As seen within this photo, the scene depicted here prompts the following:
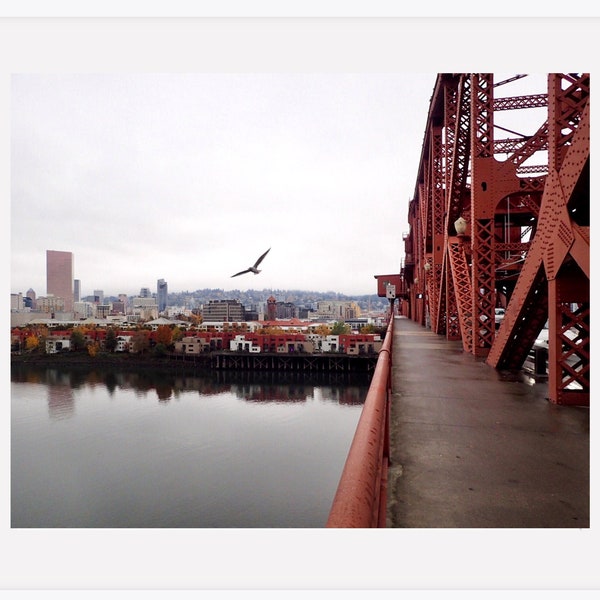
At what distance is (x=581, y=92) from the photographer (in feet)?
14.1

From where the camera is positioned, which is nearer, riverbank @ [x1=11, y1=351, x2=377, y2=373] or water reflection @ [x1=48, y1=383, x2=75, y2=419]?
water reflection @ [x1=48, y1=383, x2=75, y2=419]

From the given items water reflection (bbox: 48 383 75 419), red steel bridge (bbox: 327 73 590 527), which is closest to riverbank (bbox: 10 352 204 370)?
water reflection (bbox: 48 383 75 419)

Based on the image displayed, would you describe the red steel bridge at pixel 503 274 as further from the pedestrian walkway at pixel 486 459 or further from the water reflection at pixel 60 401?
the water reflection at pixel 60 401

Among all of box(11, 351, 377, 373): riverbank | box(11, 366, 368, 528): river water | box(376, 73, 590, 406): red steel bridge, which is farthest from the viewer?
box(11, 351, 377, 373): riverbank

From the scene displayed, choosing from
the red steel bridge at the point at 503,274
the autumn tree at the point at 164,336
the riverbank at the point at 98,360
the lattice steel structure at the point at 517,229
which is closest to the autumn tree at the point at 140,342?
the riverbank at the point at 98,360

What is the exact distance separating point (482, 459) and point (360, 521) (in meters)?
2.24

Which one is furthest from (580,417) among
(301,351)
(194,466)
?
(301,351)

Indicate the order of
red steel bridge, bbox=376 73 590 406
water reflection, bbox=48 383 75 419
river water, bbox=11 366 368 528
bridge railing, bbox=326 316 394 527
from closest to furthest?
bridge railing, bbox=326 316 394 527 < red steel bridge, bbox=376 73 590 406 < river water, bbox=11 366 368 528 < water reflection, bbox=48 383 75 419

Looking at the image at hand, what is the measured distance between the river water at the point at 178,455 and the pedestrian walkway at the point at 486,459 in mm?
14005

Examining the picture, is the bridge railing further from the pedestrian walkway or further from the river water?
the river water

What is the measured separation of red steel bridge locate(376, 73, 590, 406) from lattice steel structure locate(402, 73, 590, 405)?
0.04 feet

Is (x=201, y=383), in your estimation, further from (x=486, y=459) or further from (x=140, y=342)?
(x=486, y=459)

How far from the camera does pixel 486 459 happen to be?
9.53 ft

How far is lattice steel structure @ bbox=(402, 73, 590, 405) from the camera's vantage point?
410 centimetres
